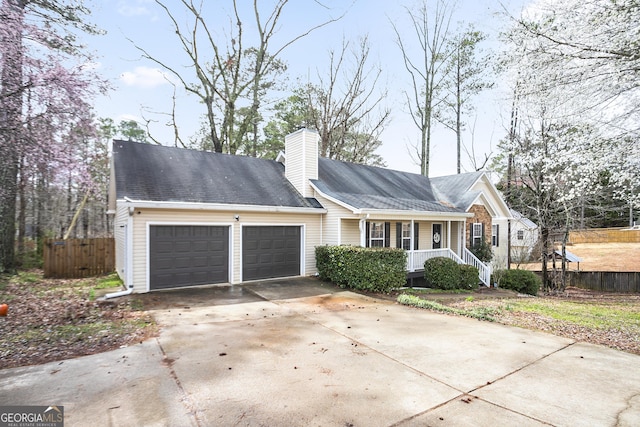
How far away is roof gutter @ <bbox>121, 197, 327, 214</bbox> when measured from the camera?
8680mm

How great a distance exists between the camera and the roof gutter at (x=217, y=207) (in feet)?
28.5

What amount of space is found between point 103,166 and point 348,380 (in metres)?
22.4

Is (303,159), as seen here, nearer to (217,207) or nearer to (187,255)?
(217,207)

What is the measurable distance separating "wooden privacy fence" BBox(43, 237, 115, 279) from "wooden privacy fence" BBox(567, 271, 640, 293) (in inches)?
869

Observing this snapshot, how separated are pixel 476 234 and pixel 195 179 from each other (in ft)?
44.4

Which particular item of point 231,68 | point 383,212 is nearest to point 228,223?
point 383,212

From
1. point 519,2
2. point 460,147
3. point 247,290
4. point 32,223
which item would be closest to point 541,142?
point 519,2

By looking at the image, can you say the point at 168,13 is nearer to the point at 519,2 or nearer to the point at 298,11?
the point at 298,11

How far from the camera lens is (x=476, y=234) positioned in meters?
16.4

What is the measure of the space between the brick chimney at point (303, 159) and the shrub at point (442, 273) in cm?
538

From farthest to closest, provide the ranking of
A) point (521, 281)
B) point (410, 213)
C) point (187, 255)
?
point (521, 281) → point (410, 213) → point (187, 255)

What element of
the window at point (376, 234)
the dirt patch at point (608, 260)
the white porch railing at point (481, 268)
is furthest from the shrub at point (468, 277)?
the dirt patch at point (608, 260)

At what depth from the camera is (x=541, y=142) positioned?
13789 mm

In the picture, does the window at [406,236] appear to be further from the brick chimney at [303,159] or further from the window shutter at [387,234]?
the brick chimney at [303,159]
